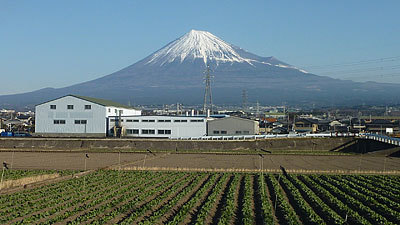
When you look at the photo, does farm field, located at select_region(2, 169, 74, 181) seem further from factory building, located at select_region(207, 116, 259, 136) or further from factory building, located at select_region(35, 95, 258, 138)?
factory building, located at select_region(207, 116, 259, 136)

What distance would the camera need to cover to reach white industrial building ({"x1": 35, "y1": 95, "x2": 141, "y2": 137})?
48.9 meters

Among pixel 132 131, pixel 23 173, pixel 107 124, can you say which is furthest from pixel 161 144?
pixel 23 173

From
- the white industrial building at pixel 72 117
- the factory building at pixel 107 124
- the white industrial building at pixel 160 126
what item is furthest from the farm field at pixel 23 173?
the white industrial building at pixel 72 117

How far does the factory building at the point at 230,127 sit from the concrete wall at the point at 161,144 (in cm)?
557

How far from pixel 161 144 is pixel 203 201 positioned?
2619 centimetres

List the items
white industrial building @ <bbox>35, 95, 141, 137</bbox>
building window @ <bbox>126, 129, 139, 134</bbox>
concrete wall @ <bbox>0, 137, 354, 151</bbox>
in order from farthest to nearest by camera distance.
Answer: building window @ <bbox>126, 129, 139, 134</bbox>
white industrial building @ <bbox>35, 95, 141, 137</bbox>
concrete wall @ <bbox>0, 137, 354, 151</bbox>

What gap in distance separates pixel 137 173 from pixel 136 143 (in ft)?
60.3

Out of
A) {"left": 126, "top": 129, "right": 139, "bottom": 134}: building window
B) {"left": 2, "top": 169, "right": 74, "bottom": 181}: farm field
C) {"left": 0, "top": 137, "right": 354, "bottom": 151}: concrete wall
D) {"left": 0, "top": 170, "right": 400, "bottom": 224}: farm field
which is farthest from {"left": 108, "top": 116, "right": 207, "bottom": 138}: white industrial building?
{"left": 0, "top": 170, "right": 400, "bottom": 224}: farm field

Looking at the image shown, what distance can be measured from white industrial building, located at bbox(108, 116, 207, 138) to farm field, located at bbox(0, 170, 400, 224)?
24630 millimetres

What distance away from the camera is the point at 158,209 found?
15.8 meters

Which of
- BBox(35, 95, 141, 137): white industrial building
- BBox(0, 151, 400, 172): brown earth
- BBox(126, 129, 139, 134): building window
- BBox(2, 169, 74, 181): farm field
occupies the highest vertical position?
BBox(35, 95, 141, 137): white industrial building

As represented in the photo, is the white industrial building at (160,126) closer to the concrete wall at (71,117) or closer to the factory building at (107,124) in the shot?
the factory building at (107,124)

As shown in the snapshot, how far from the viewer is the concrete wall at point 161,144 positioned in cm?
4284

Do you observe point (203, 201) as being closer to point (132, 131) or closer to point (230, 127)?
point (230, 127)
